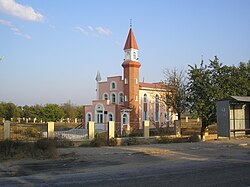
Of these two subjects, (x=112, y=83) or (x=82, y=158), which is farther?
(x=112, y=83)

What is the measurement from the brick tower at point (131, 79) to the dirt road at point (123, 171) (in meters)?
30.7

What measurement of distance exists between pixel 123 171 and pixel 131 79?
118 ft

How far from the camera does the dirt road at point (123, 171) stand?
884cm

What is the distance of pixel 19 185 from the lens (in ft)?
28.0

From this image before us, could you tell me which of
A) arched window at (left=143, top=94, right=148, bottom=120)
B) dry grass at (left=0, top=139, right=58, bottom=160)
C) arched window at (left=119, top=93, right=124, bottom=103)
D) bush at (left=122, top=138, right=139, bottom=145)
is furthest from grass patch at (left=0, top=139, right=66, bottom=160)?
arched window at (left=143, top=94, right=148, bottom=120)

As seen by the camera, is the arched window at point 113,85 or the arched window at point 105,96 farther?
the arched window at point 105,96

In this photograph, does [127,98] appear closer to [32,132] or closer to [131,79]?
[131,79]

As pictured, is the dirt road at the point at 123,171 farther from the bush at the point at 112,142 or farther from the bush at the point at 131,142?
the bush at the point at 131,142

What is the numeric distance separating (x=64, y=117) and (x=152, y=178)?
237ft

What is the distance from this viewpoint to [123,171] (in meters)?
11.0

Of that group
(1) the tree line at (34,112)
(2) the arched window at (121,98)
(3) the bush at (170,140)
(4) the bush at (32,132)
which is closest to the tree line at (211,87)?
(3) the bush at (170,140)

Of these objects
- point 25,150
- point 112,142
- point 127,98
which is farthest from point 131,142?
point 127,98

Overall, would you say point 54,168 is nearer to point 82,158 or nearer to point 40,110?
point 82,158

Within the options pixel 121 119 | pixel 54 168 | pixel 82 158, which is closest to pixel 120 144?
pixel 82 158
